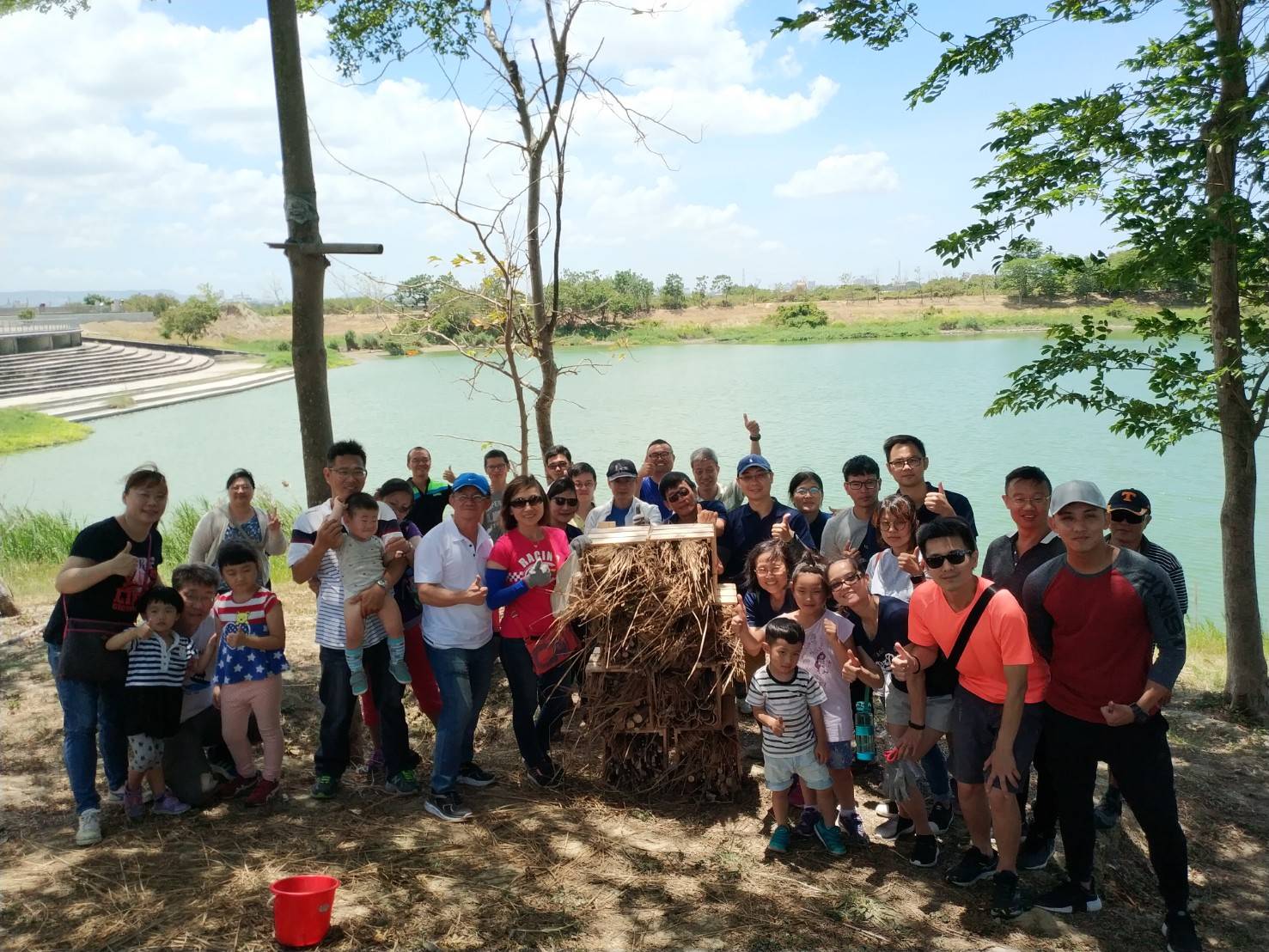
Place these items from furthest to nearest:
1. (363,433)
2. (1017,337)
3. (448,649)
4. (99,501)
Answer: (1017,337), (363,433), (99,501), (448,649)

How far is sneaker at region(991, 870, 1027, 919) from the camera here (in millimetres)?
3725

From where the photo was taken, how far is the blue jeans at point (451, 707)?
4.49m

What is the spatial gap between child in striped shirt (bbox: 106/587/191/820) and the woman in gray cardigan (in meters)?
0.89

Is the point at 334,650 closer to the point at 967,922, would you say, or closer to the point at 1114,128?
the point at 967,922

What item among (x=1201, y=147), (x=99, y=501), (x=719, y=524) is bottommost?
(x=99, y=501)

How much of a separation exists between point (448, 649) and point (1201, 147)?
5669 millimetres

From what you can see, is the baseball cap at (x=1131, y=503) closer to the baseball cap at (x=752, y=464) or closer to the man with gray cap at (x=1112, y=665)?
the man with gray cap at (x=1112, y=665)

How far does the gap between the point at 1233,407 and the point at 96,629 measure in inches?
286

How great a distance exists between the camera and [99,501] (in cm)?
1983

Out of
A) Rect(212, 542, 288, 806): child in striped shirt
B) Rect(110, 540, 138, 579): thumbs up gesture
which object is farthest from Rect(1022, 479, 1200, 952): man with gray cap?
Rect(110, 540, 138, 579): thumbs up gesture

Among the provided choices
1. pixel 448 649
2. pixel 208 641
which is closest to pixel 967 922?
pixel 448 649

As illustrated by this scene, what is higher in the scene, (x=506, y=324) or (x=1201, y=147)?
(x=1201, y=147)

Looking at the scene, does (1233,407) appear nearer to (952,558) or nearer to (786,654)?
(952,558)

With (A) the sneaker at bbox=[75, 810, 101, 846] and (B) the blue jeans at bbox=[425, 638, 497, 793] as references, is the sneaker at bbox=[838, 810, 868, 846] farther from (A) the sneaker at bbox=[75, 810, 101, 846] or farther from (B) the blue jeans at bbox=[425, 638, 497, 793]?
(A) the sneaker at bbox=[75, 810, 101, 846]
